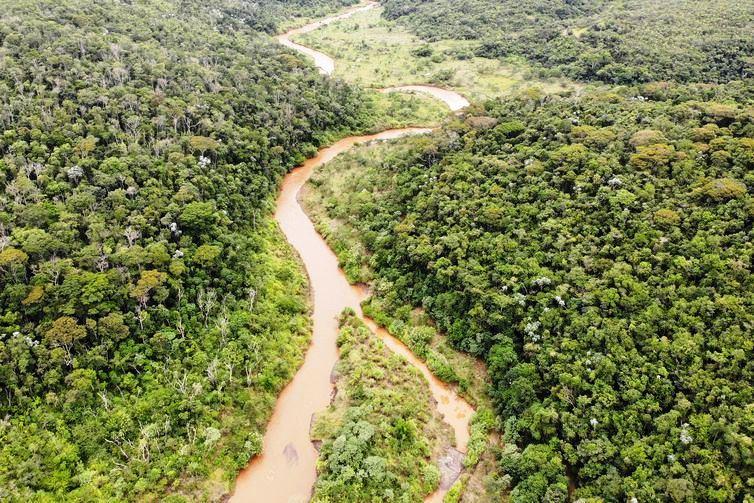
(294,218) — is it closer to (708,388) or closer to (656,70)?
(708,388)

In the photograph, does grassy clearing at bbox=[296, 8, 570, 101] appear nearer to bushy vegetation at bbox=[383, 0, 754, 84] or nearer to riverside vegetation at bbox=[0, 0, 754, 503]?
bushy vegetation at bbox=[383, 0, 754, 84]

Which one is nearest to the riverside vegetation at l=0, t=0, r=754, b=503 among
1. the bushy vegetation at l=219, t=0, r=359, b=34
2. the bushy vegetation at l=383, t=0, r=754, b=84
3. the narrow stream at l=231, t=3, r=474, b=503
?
the narrow stream at l=231, t=3, r=474, b=503

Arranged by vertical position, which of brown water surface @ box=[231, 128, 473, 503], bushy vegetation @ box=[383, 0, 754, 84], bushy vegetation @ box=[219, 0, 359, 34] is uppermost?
bushy vegetation @ box=[219, 0, 359, 34]

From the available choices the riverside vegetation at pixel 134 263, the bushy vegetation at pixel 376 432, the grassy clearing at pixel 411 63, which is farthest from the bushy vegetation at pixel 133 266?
the grassy clearing at pixel 411 63

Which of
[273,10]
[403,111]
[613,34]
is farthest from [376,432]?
[273,10]

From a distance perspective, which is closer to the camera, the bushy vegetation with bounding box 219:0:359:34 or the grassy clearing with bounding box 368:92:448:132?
the grassy clearing with bounding box 368:92:448:132

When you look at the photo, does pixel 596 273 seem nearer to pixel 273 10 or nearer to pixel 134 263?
pixel 134 263

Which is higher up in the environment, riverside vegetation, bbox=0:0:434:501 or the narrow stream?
riverside vegetation, bbox=0:0:434:501

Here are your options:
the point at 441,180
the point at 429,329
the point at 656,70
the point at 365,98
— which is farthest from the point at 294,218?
the point at 656,70
